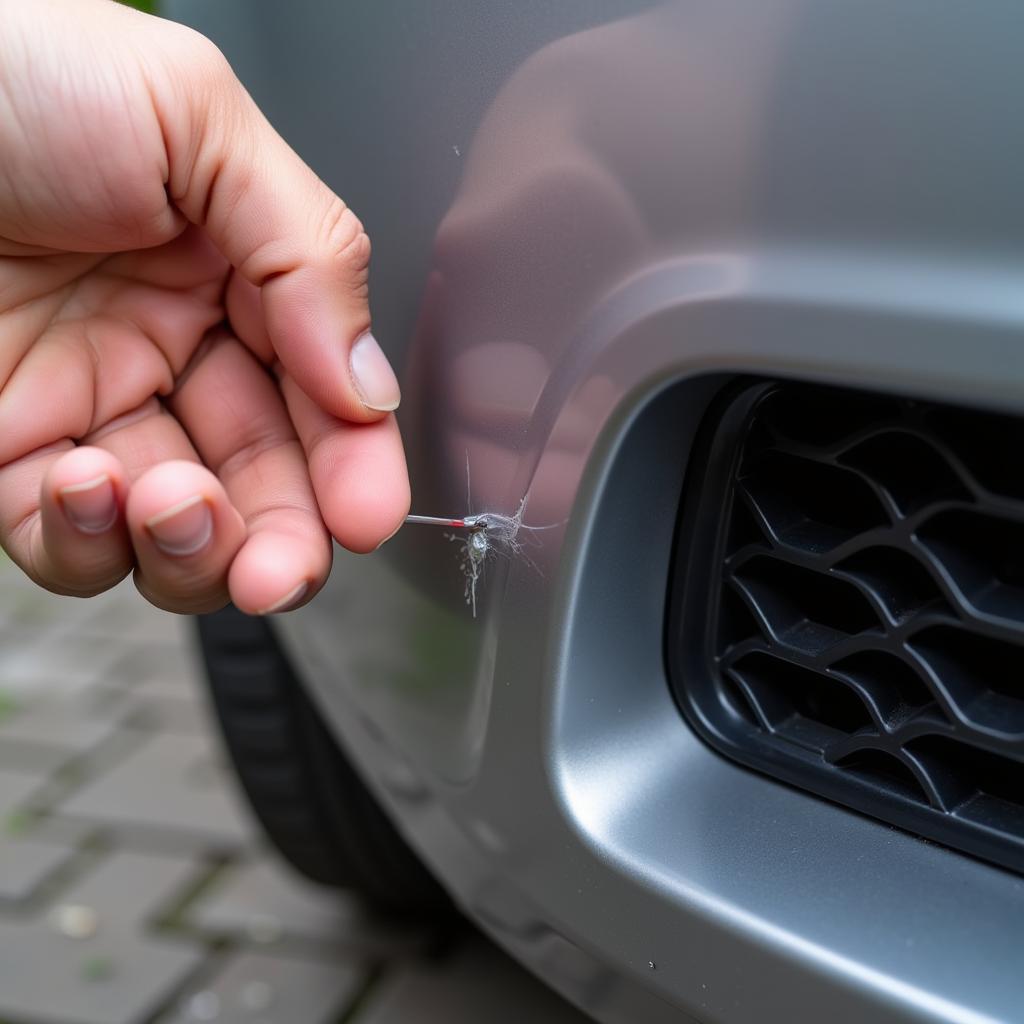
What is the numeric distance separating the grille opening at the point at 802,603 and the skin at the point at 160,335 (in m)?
0.26

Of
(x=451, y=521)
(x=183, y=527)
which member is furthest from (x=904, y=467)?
(x=183, y=527)

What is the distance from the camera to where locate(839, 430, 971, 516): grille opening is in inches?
29.5

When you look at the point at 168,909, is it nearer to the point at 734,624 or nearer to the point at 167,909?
the point at 167,909

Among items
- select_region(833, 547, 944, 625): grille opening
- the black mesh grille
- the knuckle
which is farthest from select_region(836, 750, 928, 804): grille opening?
the knuckle

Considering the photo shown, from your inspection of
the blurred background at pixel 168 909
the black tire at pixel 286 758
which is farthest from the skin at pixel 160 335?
the blurred background at pixel 168 909

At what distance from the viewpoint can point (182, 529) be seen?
0.74 meters

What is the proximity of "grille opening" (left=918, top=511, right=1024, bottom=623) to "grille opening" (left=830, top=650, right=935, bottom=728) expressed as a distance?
0.08m

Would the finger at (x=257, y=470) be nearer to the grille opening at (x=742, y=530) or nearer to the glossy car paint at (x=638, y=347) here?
the glossy car paint at (x=638, y=347)

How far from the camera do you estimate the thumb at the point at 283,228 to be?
0.88 metres

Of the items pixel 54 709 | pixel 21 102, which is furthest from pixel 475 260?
pixel 54 709

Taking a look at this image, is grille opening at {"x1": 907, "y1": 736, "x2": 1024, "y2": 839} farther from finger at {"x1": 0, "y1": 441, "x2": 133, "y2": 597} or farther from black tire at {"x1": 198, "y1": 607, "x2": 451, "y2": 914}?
black tire at {"x1": 198, "y1": 607, "x2": 451, "y2": 914}

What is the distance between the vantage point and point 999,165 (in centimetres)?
59

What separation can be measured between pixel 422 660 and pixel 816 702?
33 centimetres

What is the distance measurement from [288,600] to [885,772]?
422 mm
